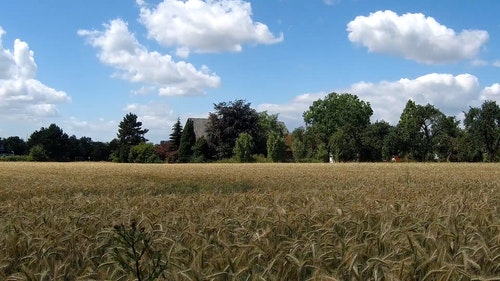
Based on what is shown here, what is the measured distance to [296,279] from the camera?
2.38 metres

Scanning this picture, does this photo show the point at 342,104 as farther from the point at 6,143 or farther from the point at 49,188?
the point at 49,188

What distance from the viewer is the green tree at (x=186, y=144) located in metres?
76.6

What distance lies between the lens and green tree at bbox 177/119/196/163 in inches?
3014

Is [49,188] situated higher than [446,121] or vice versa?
[446,121]

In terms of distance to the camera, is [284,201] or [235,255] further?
[284,201]

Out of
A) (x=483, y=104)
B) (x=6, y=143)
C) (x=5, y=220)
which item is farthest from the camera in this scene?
(x=6, y=143)

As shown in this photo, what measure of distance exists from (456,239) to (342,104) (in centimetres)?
9478

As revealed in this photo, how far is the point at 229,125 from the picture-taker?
86562 mm

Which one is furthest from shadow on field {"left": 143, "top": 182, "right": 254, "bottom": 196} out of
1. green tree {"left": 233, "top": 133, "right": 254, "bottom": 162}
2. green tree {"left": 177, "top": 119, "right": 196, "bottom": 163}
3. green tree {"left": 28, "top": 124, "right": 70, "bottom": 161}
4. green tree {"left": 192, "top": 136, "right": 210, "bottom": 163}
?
green tree {"left": 28, "top": 124, "right": 70, "bottom": 161}

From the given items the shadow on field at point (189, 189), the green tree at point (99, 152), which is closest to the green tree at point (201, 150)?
the green tree at point (99, 152)

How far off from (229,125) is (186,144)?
36.1 feet

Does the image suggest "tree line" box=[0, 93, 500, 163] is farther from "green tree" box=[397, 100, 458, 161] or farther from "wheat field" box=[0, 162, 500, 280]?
"wheat field" box=[0, 162, 500, 280]

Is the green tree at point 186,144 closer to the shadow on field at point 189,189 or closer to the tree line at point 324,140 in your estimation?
the tree line at point 324,140

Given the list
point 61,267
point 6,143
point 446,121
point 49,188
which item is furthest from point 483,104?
point 6,143
